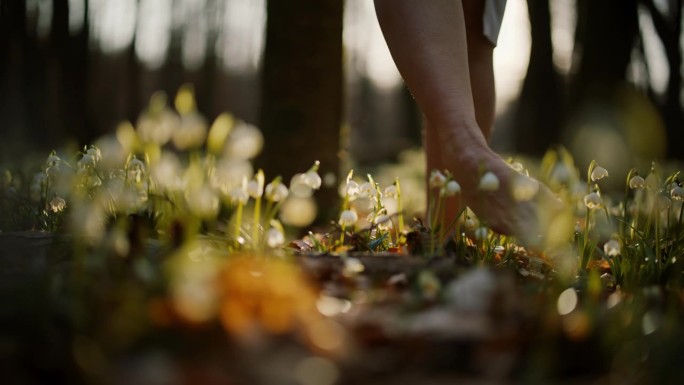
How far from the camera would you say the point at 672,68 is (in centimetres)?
648

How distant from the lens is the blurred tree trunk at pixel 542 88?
7910 millimetres

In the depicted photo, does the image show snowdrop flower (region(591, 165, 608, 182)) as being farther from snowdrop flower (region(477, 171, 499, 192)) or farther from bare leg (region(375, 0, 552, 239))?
snowdrop flower (region(477, 171, 499, 192))

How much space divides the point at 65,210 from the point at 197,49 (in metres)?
15.3

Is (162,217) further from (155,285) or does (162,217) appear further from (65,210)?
(155,285)

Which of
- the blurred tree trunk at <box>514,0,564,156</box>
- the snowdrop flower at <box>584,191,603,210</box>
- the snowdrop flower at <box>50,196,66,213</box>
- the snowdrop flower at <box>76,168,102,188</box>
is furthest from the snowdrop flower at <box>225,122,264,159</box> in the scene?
the blurred tree trunk at <box>514,0,564,156</box>

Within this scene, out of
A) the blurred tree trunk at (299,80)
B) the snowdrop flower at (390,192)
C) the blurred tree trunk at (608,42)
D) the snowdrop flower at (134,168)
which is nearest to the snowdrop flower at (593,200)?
the snowdrop flower at (390,192)

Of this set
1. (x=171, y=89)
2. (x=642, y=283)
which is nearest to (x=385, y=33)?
(x=642, y=283)

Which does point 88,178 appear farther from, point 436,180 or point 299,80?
point 299,80

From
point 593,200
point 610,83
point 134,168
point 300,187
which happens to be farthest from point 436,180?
point 610,83

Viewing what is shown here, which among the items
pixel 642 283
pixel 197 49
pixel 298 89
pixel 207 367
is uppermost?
pixel 197 49

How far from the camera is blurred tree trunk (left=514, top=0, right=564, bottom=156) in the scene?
791 centimetres

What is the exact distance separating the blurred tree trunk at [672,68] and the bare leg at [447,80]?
5149mm

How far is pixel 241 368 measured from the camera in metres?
0.90

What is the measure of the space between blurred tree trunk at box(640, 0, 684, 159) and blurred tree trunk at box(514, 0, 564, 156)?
1.52m
